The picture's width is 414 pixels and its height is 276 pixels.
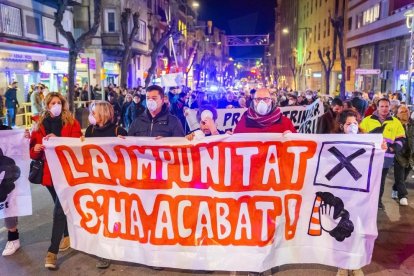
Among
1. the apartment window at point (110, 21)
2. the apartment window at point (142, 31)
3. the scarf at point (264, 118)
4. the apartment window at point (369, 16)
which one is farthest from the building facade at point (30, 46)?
the apartment window at point (369, 16)

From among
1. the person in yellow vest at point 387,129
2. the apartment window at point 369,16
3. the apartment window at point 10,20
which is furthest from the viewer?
the apartment window at point 369,16

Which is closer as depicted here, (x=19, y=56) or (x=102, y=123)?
(x=102, y=123)

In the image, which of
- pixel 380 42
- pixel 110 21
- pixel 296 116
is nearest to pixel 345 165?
pixel 296 116

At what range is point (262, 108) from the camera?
468 cm

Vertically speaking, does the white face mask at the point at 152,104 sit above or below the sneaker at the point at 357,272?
above

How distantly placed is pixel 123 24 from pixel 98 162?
25.4 meters

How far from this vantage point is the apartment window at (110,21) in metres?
32.2

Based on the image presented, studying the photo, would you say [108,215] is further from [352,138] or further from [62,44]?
[62,44]

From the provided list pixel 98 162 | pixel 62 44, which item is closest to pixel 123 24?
→ pixel 62 44

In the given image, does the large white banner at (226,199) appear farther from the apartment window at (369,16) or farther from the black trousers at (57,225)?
the apartment window at (369,16)

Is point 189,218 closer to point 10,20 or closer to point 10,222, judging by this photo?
point 10,222

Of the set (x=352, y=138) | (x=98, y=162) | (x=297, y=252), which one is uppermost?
(x=352, y=138)

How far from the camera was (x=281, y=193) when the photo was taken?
13.8 feet

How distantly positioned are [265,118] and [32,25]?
19388 millimetres
